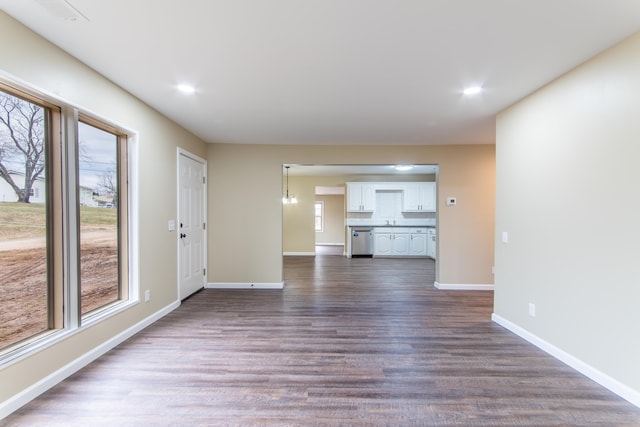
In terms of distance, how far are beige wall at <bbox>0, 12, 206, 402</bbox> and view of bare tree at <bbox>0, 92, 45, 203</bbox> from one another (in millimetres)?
202

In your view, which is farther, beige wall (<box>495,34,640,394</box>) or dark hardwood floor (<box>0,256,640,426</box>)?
beige wall (<box>495,34,640,394</box>)

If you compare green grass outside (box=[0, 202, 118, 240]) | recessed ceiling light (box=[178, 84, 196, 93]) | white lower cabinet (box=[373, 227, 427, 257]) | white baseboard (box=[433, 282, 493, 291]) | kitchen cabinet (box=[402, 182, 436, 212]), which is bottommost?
white baseboard (box=[433, 282, 493, 291])

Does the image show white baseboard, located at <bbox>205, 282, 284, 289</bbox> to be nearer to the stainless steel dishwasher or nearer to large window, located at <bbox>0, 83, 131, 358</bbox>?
large window, located at <bbox>0, 83, 131, 358</bbox>

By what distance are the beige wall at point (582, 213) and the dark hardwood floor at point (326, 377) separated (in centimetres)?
37

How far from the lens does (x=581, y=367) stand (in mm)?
2338

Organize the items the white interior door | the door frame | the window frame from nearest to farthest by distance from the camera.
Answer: the window frame
the door frame
the white interior door

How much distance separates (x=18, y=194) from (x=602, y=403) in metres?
4.25

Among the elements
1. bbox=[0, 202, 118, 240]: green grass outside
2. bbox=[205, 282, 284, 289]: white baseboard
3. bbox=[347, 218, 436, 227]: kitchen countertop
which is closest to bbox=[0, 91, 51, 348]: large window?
bbox=[0, 202, 118, 240]: green grass outside

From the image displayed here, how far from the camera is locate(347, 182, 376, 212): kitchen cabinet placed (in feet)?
28.3

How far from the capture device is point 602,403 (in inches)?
77.5

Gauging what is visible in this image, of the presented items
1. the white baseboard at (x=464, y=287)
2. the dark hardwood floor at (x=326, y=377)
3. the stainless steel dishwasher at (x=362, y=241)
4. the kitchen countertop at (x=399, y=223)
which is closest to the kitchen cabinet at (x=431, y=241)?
the kitchen countertop at (x=399, y=223)

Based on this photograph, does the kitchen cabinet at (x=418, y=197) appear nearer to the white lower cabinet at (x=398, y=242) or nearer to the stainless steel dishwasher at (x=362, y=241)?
the white lower cabinet at (x=398, y=242)

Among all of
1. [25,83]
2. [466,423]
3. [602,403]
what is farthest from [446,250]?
[25,83]

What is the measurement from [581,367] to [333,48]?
3190 millimetres
